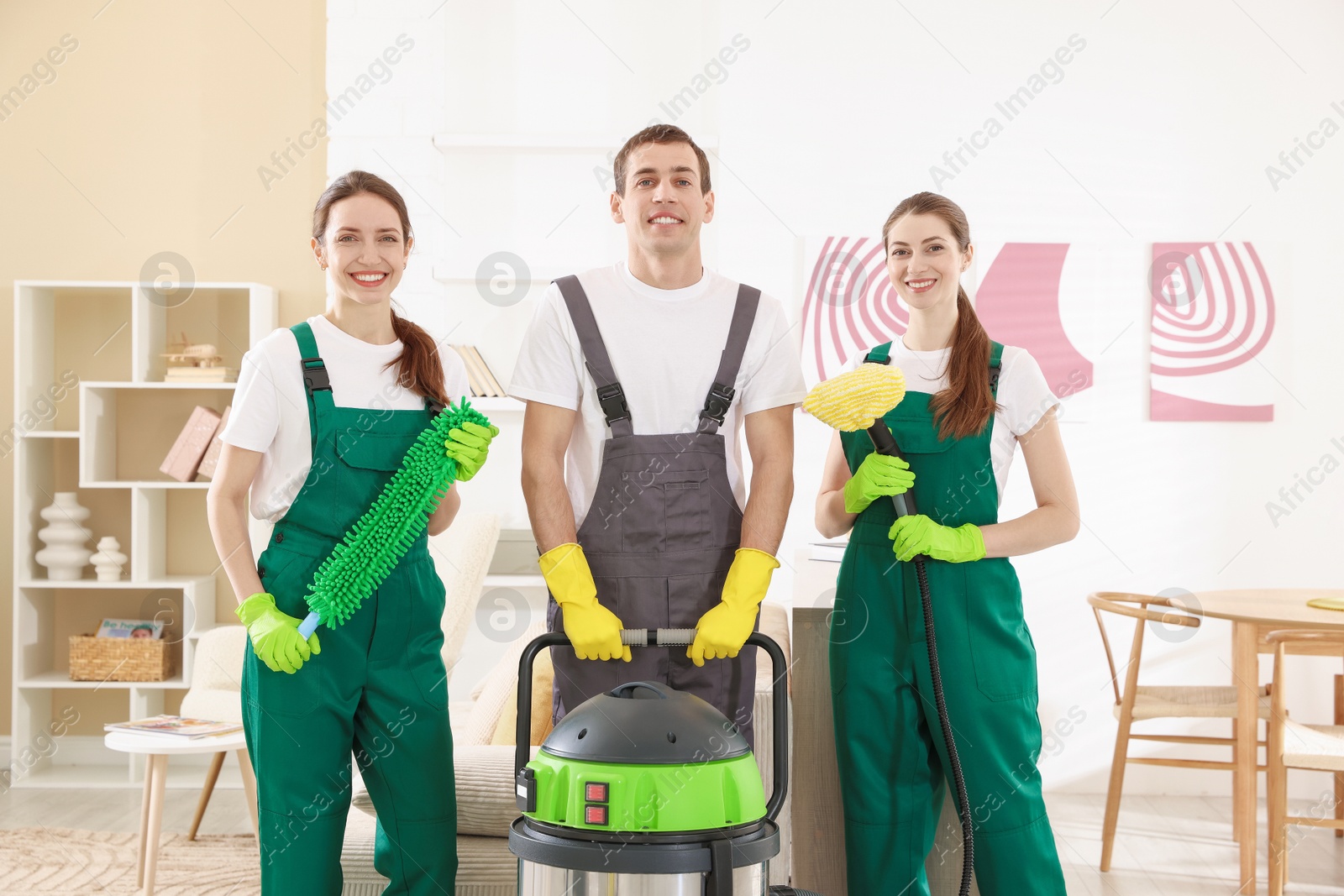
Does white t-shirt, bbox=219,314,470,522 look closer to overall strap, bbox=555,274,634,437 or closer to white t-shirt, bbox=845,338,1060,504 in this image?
overall strap, bbox=555,274,634,437

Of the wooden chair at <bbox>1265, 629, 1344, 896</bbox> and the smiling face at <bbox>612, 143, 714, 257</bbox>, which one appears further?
the wooden chair at <bbox>1265, 629, 1344, 896</bbox>

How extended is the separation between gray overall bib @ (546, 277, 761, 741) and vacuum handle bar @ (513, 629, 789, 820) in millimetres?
166

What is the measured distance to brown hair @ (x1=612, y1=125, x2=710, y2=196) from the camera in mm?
1787

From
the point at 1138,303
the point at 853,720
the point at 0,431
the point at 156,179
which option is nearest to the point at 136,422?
the point at 0,431

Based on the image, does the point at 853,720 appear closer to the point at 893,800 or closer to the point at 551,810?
the point at 893,800

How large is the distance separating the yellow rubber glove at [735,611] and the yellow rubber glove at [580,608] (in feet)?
0.40

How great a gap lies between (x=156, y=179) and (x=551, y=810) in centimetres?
394

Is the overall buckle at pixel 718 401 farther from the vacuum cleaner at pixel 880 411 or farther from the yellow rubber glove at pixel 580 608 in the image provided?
the yellow rubber glove at pixel 580 608

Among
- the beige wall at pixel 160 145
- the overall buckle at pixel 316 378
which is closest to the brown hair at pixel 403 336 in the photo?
the overall buckle at pixel 316 378

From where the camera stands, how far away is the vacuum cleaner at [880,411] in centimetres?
175

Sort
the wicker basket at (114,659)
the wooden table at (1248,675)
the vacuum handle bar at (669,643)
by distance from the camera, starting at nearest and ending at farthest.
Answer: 1. the vacuum handle bar at (669,643)
2. the wooden table at (1248,675)
3. the wicker basket at (114,659)

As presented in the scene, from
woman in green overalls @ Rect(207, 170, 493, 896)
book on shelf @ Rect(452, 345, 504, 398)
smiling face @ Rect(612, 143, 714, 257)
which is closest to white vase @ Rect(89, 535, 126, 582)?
book on shelf @ Rect(452, 345, 504, 398)

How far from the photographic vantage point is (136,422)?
14.1ft

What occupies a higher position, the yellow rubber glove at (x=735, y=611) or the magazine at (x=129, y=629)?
the yellow rubber glove at (x=735, y=611)
